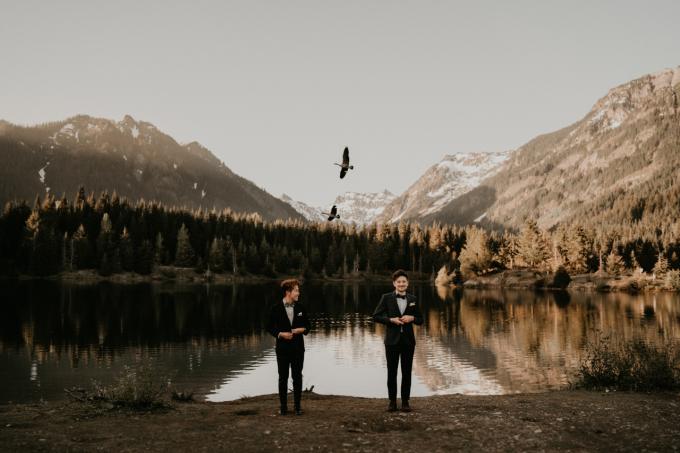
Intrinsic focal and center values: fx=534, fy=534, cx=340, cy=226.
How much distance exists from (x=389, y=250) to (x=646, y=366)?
17667 cm

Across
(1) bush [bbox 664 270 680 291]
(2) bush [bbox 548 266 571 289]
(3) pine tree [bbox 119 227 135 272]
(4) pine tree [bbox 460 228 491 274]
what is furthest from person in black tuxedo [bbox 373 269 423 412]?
(3) pine tree [bbox 119 227 135 272]

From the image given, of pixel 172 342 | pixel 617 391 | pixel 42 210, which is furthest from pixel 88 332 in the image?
pixel 42 210

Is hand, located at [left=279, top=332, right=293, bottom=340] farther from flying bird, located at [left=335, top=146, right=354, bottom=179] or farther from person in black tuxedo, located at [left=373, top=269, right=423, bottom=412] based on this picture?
flying bird, located at [left=335, top=146, right=354, bottom=179]

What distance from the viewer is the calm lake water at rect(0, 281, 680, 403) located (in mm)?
27906

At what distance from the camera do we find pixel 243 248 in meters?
168

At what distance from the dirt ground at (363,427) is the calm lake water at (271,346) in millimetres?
10438

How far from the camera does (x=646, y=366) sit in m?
18.0

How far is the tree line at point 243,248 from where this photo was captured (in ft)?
453

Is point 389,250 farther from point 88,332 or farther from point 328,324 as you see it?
point 88,332

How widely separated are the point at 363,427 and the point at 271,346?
95.7 feet

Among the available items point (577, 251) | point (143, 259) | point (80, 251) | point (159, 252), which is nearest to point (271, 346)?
point (577, 251)

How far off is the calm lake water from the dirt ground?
34.2 feet

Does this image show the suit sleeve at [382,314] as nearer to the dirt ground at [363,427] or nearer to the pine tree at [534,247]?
the dirt ground at [363,427]

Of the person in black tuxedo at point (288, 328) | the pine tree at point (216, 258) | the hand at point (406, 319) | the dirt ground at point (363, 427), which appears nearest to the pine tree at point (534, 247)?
the pine tree at point (216, 258)
